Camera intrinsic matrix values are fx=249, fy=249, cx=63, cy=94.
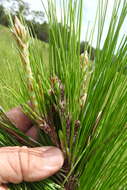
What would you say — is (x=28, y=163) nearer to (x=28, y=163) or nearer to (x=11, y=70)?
(x=28, y=163)

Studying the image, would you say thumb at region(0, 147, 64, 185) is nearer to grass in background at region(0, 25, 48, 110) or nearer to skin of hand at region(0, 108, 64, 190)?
skin of hand at region(0, 108, 64, 190)

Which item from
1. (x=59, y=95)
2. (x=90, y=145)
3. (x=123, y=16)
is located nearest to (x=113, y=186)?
(x=90, y=145)

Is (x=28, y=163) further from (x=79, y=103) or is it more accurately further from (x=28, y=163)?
(x=79, y=103)

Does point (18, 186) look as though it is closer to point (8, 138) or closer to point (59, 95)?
point (8, 138)

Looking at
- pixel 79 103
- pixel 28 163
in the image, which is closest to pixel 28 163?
pixel 28 163

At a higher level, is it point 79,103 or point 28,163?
point 79,103

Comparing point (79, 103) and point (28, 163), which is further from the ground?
point (79, 103)

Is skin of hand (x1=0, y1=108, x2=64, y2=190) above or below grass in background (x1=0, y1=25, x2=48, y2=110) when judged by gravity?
below

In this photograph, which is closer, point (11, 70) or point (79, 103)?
point (79, 103)

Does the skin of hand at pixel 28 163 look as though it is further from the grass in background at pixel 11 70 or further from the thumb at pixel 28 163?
the grass in background at pixel 11 70

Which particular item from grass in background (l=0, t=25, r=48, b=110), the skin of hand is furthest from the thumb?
grass in background (l=0, t=25, r=48, b=110)
